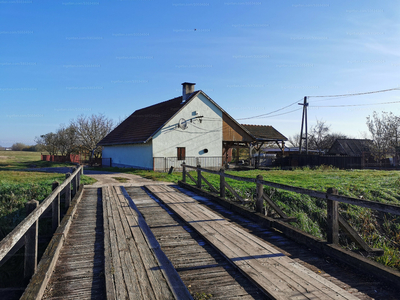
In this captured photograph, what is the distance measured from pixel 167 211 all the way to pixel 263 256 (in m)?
3.89

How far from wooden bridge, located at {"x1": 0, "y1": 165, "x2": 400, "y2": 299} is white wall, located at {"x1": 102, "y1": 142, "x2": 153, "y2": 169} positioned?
17158mm

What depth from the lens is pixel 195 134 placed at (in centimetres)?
2602

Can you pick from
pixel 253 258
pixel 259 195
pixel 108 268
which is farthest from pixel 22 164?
pixel 253 258

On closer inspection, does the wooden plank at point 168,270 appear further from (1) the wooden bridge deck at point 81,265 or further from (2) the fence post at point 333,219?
(2) the fence post at point 333,219

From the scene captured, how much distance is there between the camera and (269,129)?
3453 centimetres

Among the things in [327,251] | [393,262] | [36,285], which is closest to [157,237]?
[36,285]

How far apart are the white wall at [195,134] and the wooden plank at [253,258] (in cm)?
1708

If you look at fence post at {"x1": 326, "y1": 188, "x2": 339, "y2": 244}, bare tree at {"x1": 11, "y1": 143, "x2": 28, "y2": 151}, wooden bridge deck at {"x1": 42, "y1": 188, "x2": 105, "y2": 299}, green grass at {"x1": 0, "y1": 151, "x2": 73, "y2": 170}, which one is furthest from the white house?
bare tree at {"x1": 11, "y1": 143, "x2": 28, "y2": 151}

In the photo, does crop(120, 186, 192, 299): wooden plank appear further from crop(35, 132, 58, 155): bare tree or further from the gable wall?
crop(35, 132, 58, 155): bare tree

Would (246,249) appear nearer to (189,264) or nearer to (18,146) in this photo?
(189,264)

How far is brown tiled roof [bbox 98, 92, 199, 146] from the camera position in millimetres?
24756

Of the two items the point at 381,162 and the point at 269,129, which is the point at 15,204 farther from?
the point at 381,162

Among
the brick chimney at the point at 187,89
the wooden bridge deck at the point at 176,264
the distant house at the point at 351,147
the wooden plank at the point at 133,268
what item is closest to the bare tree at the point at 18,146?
the brick chimney at the point at 187,89

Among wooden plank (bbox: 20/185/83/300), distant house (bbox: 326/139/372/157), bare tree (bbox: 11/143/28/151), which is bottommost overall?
wooden plank (bbox: 20/185/83/300)
